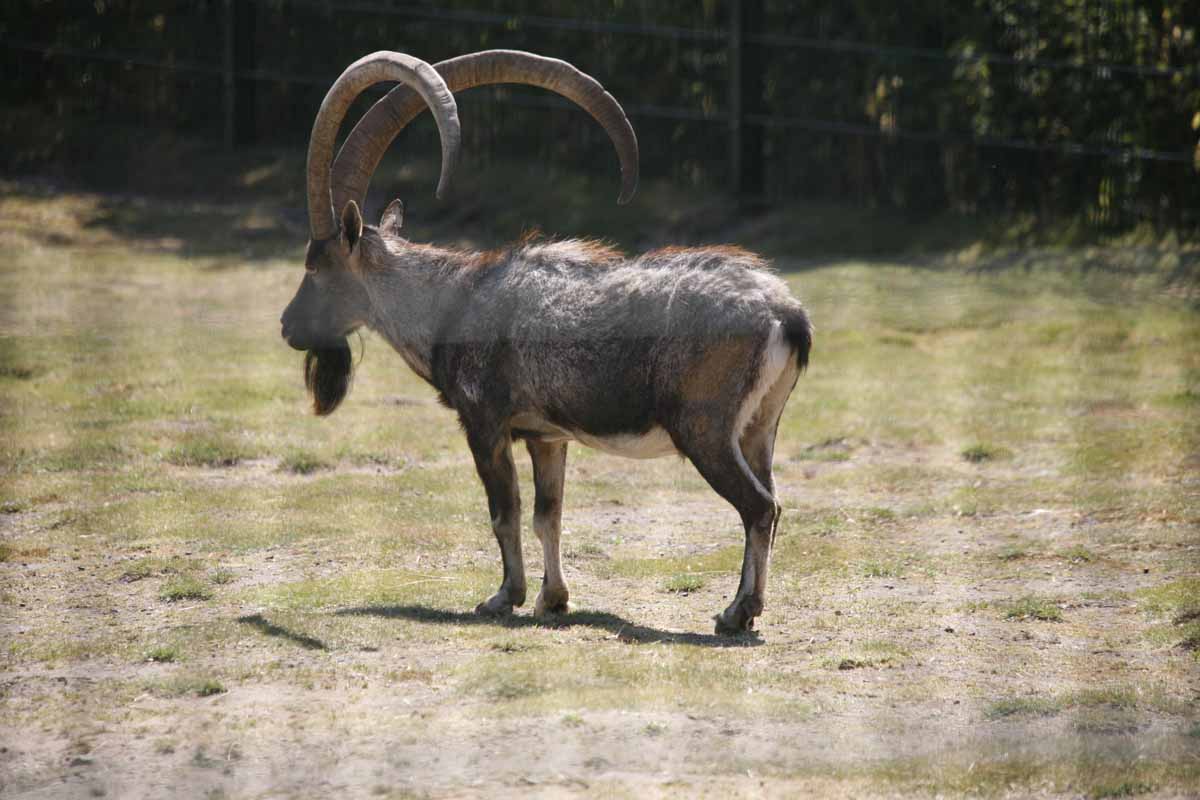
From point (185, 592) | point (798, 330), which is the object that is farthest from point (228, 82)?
point (798, 330)

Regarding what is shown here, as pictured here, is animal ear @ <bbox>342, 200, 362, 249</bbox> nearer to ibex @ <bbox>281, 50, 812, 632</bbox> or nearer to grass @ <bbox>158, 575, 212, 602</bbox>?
ibex @ <bbox>281, 50, 812, 632</bbox>

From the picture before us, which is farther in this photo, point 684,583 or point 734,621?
point 684,583

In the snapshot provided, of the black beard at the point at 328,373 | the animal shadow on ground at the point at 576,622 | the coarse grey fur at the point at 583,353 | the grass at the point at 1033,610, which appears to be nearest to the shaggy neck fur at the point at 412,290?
the coarse grey fur at the point at 583,353

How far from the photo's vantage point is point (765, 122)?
58.2 feet

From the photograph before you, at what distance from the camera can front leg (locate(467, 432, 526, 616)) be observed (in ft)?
27.2

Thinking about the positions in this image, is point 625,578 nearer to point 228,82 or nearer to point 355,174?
point 355,174

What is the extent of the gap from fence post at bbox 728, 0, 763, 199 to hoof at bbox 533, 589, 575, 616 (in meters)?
10.1

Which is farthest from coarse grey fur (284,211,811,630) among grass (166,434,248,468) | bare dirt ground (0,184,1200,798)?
grass (166,434,248,468)

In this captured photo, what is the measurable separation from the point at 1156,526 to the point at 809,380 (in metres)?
4.03

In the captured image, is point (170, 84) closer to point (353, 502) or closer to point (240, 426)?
point (240, 426)

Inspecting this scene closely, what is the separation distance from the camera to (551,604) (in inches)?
326

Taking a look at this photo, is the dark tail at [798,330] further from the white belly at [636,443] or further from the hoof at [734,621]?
the hoof at [734,621]

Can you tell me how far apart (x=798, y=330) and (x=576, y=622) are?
1701mm

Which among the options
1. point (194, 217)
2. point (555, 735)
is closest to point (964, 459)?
point (555, 735)
